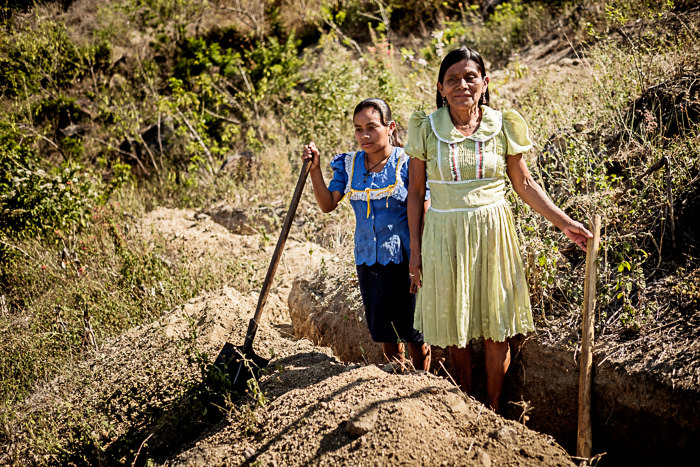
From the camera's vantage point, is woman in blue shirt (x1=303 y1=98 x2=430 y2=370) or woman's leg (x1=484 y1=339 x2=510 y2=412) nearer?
woman's leg (x1=484 y1=339 x2=510 y2=412)

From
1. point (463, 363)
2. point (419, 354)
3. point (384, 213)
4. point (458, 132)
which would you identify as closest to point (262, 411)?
point (419, 354)

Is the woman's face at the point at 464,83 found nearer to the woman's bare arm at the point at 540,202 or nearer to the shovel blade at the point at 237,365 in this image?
the woman's bare arm at the point at 540,202

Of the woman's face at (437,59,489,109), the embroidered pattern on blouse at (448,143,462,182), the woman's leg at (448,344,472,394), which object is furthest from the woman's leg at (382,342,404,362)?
the woman's face at (437,59,489,109)

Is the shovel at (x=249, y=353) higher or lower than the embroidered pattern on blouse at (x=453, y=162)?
lower

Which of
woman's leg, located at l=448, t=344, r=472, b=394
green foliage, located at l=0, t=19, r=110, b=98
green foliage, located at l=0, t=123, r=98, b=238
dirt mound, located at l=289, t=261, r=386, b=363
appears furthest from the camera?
green foliage, located at l=0, t=19, r=110, b=98

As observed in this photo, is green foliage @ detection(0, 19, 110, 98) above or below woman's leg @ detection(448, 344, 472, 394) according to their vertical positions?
above

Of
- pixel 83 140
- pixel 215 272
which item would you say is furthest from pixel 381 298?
pixel 83 140

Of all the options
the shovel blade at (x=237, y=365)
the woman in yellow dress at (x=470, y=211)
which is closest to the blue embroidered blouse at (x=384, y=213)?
the woman in yellow dress at (x=470, y=211)

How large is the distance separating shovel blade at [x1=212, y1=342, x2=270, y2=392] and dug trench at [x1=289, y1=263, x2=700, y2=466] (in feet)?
2.55

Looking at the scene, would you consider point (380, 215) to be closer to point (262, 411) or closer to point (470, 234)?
point (470, 234)

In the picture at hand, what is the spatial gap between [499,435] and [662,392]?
869mm

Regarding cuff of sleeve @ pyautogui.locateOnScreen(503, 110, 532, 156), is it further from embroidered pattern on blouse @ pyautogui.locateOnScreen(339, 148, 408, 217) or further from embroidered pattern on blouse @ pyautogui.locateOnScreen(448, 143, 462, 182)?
embroidered pattern on blouse @ pyautogui.locateOnScreen(339, 148, 408, 217)

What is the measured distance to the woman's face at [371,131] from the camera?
111 inches

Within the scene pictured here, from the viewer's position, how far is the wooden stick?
245cm
